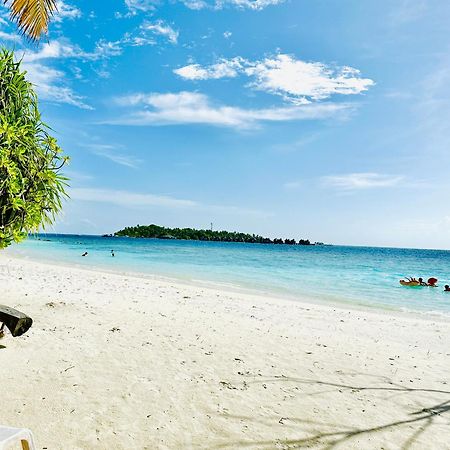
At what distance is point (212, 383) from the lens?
5129mm

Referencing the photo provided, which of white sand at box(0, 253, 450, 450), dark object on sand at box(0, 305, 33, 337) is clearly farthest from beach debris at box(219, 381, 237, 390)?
dark object on sand at box(0, 305, 33, 337)

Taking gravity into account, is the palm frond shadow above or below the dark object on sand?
below

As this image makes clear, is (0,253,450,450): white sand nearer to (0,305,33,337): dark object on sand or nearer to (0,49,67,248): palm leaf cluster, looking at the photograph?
(0,305,33,337): dark object on sand

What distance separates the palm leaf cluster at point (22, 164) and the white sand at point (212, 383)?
→ 190cm

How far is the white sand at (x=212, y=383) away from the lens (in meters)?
3.89

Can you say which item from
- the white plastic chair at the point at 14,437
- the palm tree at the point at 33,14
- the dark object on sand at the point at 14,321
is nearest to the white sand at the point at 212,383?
the dark object on sand at the point at 14,321

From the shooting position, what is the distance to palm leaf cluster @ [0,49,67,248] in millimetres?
5234

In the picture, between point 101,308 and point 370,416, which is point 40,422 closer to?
point 370,416

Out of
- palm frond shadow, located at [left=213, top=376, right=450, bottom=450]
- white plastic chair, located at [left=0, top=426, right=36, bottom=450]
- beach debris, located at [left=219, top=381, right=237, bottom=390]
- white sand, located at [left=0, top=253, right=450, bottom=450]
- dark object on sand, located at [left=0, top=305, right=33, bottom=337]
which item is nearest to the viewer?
white plastic chair, located at [left=0, top=426, right=36, bottom=450]

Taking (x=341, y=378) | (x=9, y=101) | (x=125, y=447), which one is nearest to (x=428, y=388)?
(x=341, y=378)

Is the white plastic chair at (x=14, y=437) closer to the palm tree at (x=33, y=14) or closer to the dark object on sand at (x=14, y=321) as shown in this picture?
the dark object on sand at (x=14, y=321)

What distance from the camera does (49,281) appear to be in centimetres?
1300

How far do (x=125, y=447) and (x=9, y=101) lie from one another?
4684mm

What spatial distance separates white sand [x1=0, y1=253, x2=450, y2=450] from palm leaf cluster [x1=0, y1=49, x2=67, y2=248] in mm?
1901
